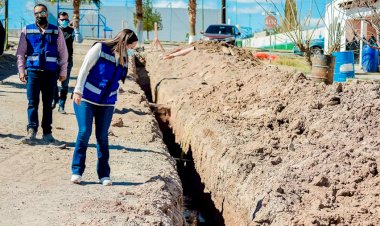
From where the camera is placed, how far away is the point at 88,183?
7.46 meters

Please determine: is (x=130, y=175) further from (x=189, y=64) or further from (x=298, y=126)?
(x=189, y=64)

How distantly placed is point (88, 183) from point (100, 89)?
106 cm

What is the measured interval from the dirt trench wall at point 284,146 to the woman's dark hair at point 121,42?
6.93ft

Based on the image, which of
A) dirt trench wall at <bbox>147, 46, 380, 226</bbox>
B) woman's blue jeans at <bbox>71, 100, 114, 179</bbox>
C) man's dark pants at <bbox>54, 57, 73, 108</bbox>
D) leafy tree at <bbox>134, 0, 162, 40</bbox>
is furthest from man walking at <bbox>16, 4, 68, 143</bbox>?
leafy tree at <bbox>134, 0, 162, 40</bbox>

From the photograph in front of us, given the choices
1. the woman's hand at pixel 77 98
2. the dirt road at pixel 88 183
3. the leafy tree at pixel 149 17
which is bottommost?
the dirt road at pixel 88 183

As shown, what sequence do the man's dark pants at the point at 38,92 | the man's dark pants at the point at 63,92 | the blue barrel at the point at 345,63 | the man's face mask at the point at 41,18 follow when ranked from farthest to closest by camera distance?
the blue barrel at the point at 345,63, the man's dark pants at the point at 63,92, the man's dark pants at the point at 38,92, the man's face mask at the point at 41,18

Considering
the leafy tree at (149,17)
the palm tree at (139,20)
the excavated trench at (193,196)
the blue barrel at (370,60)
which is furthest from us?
the leafy tree at (149,17)

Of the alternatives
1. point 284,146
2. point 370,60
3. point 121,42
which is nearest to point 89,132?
point 121,42

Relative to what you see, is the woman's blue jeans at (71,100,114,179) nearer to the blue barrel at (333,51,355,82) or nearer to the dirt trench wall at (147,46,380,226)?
the dirt trench wall at (147,46,380,226)

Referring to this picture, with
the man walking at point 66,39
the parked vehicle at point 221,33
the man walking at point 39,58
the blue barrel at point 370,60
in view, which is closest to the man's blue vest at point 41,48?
the man walking at point 39,58

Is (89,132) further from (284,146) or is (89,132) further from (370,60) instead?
(370,60)

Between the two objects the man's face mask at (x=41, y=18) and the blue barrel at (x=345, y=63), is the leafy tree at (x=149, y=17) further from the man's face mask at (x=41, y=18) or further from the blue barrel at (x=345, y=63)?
the man's face mask at (x=41, y=18)

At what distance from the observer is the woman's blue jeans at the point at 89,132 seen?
724 centimetres

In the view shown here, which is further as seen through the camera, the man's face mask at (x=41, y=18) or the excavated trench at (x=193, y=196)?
the excavated trench at (x=193, y=196)
